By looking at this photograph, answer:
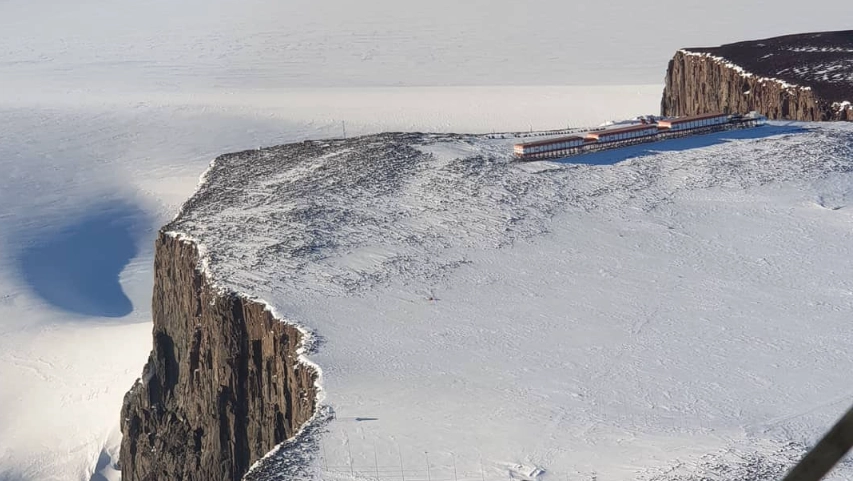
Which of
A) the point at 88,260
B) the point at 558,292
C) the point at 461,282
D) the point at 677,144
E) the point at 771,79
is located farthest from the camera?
the point at 88,260

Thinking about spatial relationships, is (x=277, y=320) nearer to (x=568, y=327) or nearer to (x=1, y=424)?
(x=568, y=327)

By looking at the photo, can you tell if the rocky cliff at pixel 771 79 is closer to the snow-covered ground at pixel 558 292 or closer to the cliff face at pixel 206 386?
the snow-covered ground at pixel 558 292

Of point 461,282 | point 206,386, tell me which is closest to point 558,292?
point 461,282

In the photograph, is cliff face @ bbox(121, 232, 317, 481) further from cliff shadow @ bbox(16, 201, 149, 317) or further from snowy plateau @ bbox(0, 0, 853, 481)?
cliff shadow @ bbox(16, 201, 149, 317)

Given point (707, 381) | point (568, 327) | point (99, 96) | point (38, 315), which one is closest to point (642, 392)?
point (707, 381)

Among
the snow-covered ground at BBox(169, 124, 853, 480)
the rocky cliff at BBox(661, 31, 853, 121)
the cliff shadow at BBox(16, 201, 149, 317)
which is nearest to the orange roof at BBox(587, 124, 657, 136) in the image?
the snow-covered ground at BBox(169, 124, 853, 480)

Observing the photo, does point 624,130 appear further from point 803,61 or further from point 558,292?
point 558,292

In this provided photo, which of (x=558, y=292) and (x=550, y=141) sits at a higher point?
(x=550, y=141)
